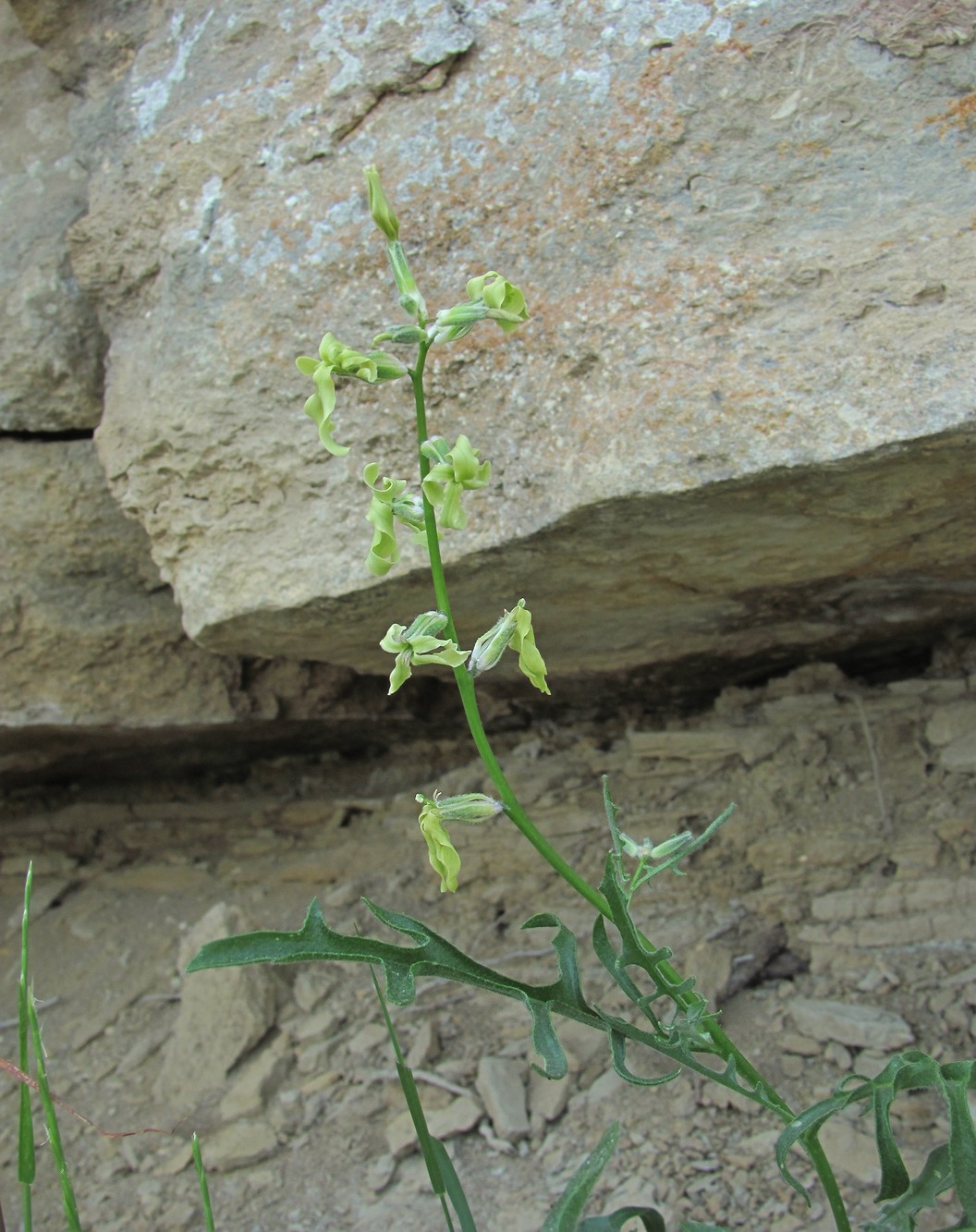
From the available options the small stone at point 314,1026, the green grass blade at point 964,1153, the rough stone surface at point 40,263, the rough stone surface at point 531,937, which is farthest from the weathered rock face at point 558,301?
the green grass blade at point 964,1153

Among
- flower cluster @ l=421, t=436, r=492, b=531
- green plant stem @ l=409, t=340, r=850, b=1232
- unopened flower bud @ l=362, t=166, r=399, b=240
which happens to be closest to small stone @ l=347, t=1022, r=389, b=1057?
green plant stem @ l=409, t=340, r=850, b=1232

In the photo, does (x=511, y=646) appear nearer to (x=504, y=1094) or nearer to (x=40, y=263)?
(x=504, y=1094)

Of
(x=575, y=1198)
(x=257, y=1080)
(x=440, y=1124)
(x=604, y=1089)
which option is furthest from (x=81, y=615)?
(x=575, y=1198)

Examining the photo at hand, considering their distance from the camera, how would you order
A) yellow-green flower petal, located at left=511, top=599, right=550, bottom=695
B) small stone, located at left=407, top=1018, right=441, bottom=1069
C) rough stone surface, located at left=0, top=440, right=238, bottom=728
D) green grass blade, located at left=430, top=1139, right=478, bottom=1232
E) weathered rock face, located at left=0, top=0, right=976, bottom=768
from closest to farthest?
yellow-green flower petal, located at left=511, top=599, right=550, bottom=695 < green grass blade, located at left=430, top=1139, right=478, bottom=1232 < weathered rock face, located at left=0, top=0, right=976, bottom=768 < small stone, located at left=407, top=1018, right=441, bottom=1069 < rough stone surface, located at left=0, top=440, right=238, bottom=728

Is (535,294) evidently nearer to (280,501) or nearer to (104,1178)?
(280,501)

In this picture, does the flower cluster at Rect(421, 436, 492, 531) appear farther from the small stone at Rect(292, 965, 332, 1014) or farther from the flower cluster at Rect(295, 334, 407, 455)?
the small stone at Rect(292, 965, 332, 1014)

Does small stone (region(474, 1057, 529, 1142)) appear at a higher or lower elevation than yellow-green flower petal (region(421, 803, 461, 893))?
lower

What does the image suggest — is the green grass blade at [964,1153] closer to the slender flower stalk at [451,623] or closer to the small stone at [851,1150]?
the slender flower stalk at [451,623]
